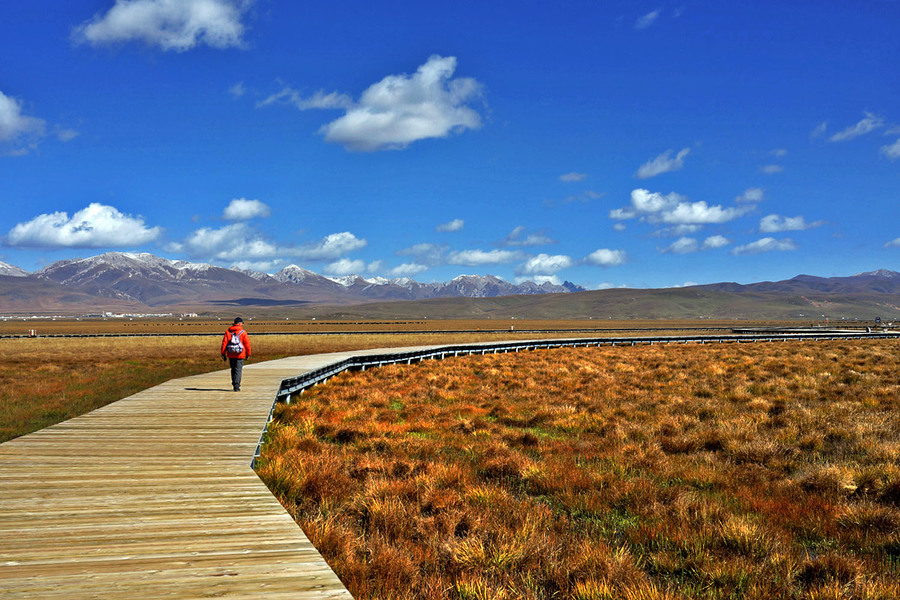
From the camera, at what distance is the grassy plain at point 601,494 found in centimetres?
538

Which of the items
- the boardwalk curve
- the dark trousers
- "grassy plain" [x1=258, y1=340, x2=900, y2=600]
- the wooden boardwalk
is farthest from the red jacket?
the wooden boardwalk

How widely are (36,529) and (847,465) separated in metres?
10.9

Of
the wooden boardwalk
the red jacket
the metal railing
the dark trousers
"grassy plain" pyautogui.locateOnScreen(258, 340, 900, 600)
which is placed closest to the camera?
the wooden boardwalk

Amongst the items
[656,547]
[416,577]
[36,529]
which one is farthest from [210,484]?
[656,547]

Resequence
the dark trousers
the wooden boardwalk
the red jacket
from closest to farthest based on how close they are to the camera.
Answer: the wooden boardwalk < the red jacket < the dark trousers

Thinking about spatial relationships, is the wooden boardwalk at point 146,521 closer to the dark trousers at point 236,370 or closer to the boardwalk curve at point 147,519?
the boardwalk curve at point 147,519

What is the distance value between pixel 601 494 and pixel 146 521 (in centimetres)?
575

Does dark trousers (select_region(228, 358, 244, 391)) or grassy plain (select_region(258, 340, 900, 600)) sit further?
dark trousers (select_region(228, 358, 244, 391))

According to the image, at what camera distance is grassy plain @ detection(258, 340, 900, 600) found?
17.6ft

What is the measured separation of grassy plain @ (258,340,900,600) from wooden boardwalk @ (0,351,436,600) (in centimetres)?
76

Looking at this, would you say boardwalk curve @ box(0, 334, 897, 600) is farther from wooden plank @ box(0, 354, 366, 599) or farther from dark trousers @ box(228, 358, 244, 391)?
dark trousers @ box(228, 358, 244, 391)

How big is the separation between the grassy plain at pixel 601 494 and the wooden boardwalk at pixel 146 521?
0.76 m

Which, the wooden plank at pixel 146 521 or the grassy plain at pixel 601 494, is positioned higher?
the wooden plank at pixel 146 521

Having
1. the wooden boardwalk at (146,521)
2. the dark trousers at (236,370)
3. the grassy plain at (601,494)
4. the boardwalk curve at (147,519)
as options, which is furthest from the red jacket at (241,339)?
the wooden boardwalk at (146,521)
